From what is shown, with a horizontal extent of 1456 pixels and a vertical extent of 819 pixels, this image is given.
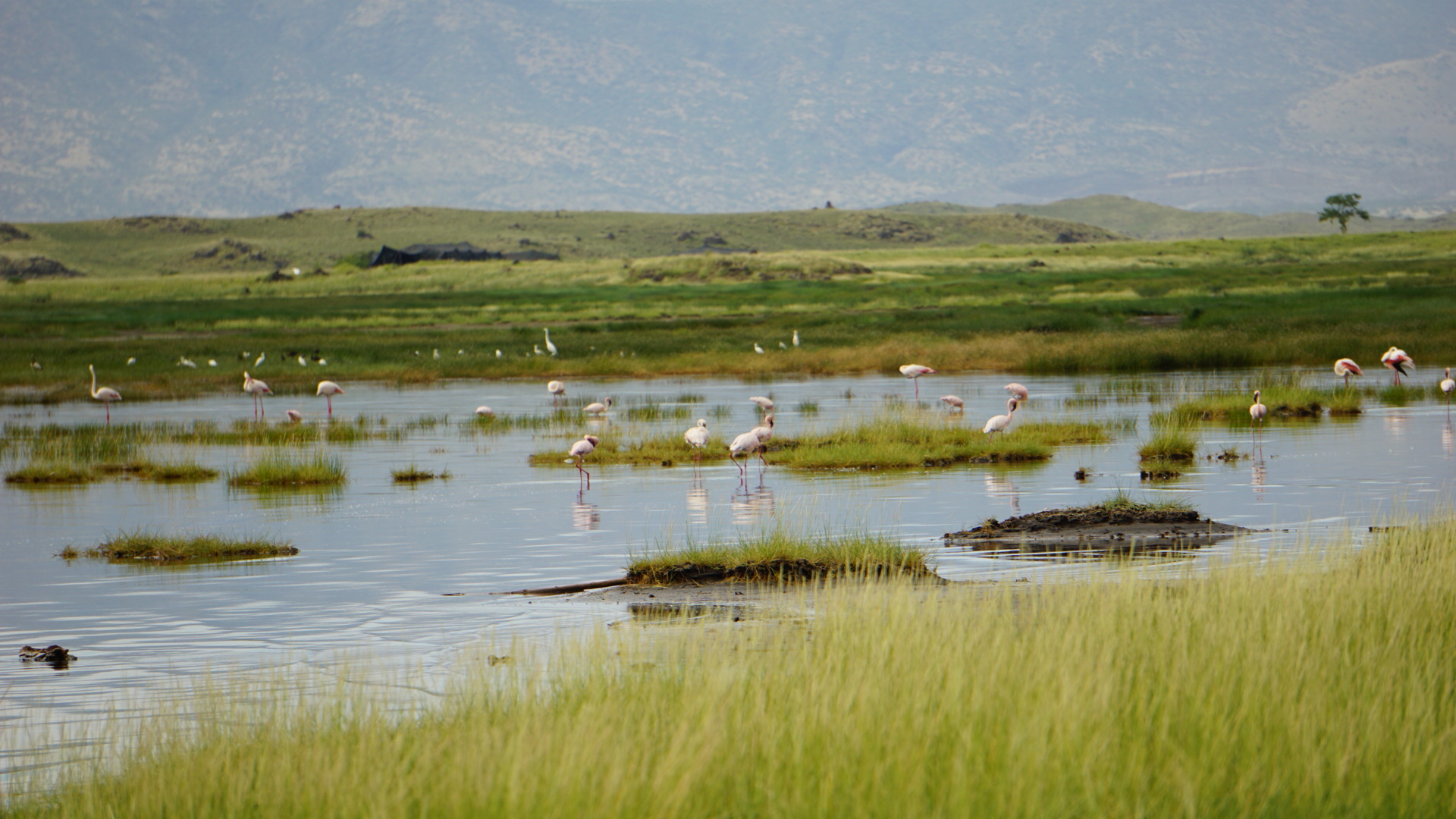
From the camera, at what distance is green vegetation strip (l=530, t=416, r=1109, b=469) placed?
24.9m

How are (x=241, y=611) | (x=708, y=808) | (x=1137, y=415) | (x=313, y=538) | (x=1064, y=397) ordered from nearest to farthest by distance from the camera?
(x=708, y=808), (x=241, y=611), (x=313, y=538), (x=1137, y=415), (x=1064, y=397)

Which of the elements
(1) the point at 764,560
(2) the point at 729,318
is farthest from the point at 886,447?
(2) the point at 729,318

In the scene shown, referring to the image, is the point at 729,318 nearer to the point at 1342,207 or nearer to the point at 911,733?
the point at 911,733

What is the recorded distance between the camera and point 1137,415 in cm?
3178

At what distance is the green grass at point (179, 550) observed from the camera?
1744 cm

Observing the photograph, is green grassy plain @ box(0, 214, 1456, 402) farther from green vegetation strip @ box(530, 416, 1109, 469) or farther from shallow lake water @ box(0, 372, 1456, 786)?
green vegetation strip @ box(530, 416, 1109, 469)

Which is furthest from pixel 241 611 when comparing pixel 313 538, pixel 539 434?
pixel 539 434

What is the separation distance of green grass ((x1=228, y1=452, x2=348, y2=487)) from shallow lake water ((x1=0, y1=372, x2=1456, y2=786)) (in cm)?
59

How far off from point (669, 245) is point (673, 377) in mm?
123898

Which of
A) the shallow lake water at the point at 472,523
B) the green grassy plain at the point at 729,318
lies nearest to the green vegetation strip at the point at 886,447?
the shallow lake water at the point at 472,523

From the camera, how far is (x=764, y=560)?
1430cm

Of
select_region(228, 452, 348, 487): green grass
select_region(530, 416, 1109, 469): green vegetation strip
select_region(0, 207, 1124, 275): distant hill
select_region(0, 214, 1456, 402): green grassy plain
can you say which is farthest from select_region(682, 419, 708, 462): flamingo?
select_region(0, 207, 1124, 275): distant hill

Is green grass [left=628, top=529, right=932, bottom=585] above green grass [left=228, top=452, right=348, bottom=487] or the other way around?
the other way around

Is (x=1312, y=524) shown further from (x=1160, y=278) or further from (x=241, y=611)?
(x=1160, y=278)
